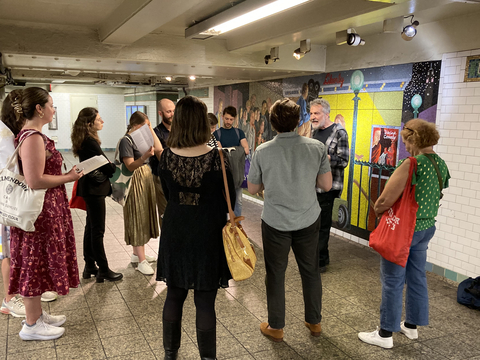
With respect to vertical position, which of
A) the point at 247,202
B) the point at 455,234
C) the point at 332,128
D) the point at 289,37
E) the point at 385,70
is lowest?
the point at 247,202

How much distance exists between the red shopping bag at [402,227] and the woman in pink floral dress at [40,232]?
2.33 meters

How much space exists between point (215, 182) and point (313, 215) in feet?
3.15

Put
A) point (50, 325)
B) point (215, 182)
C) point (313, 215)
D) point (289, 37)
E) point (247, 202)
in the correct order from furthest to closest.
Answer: point (247, 202) → point (289, 37) → point (50, 325) → point (313, 215) → point (215, 182)

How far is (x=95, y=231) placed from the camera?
A: 163 inches

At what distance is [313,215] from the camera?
9.84ft

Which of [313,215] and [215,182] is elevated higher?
[215,182]

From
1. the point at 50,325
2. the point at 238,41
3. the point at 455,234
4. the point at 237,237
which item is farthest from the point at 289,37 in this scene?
the point at 50,325

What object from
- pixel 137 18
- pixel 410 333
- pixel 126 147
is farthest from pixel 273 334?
pixel 137 18

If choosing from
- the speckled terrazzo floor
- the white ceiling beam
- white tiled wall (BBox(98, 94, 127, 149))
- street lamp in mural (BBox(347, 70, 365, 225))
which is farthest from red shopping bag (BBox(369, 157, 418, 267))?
white tiled wall (BBox(98, 94, 127, 149))

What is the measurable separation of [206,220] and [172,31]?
12.4 ft

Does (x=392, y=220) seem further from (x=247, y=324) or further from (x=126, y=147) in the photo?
(x=126, y=147)

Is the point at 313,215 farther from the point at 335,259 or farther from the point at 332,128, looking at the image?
the point at 335,259

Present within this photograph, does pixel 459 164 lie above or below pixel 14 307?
above

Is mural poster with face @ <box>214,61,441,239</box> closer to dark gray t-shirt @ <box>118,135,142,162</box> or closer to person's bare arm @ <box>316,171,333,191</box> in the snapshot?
person's bare arm @ <box>316,171,333,191</box>
